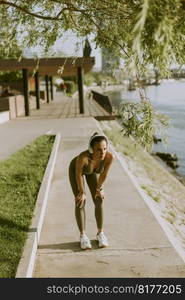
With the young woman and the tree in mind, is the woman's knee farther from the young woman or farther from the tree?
the tree

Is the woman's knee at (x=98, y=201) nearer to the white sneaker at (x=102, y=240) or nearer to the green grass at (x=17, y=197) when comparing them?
the white sneaker at (x=102, y=240)

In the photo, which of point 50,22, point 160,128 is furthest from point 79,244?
point 50,22

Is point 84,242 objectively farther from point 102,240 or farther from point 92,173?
point 92,173

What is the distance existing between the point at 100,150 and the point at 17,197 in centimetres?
332

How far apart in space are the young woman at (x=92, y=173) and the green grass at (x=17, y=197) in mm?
962

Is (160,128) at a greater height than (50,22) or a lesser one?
lesser

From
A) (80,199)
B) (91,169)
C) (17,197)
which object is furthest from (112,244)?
(17,197)

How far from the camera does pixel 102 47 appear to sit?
7.39 meters

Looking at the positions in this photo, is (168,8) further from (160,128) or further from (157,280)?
(157,280)

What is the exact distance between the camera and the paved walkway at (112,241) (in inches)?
193

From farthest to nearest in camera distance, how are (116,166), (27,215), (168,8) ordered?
(116,166) → (27,215) → (168,8)

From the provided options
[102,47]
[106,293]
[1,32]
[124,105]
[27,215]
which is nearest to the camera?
[106,293]

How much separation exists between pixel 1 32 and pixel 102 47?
277 centimetres

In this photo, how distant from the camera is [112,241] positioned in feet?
18.7
